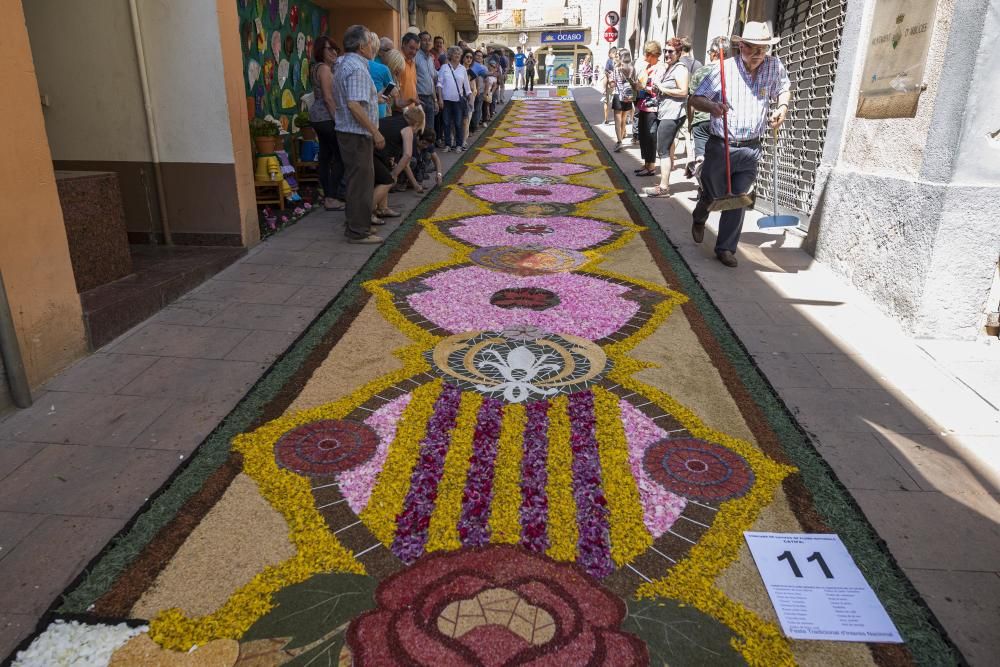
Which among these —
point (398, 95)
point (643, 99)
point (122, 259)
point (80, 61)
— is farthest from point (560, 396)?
point (643, 99)

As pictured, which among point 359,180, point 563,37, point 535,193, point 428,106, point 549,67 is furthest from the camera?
point 563,37

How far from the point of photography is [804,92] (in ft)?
21.8

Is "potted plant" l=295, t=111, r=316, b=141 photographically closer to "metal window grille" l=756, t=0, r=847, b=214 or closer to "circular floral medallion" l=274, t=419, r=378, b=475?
"metal window grille" l=756, t=0, r=847, b=214

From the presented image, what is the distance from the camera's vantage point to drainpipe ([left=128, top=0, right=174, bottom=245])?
4.92 meters

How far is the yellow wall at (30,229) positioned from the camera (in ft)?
9.89

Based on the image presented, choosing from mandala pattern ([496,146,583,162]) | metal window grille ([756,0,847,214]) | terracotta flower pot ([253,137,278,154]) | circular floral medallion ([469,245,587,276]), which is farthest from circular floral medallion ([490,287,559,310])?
mandala pattern ([496,146,583,162])

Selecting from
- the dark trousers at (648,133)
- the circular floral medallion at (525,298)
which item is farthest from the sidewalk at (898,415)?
the dark trousers at (648,133)

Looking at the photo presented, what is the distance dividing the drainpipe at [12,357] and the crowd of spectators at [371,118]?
305cm

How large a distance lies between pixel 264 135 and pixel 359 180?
169 cm

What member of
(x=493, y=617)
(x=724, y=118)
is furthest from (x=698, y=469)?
(x=724, y=118)

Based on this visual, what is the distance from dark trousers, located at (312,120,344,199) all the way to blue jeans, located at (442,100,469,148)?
4.51 m

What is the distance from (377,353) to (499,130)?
13031mm

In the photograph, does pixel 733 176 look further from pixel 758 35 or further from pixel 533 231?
pixel 533 231

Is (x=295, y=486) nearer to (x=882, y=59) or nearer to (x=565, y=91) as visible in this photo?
(x=882, y=59)
